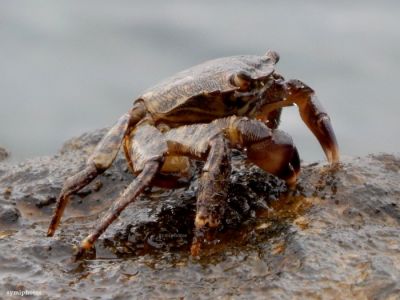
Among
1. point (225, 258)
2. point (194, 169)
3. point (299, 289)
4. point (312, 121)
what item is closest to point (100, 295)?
point (225, 258)

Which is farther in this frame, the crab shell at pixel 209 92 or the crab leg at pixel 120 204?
the crab shell at pixel 209 92

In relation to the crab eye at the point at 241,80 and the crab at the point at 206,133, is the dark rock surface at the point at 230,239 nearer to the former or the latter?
the crab at the point at 206,133

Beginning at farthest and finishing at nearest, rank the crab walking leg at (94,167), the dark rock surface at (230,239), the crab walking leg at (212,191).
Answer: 1. the crab walking leg at (94,167)
2. the crab walking leg at (212,191)
3. the dark rock surface at (230,239)

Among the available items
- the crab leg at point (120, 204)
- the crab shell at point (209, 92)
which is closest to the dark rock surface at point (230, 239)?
the crab leg at point (120, 204)

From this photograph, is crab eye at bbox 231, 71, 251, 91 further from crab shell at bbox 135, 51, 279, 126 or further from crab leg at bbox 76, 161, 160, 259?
crab leg at bbox 76, 161, 160, 259

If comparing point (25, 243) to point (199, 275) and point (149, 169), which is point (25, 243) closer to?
point (149, 169)

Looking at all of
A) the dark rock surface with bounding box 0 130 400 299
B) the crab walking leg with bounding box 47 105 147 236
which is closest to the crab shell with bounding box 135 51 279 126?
the crab walking leg with bounding box 47 105 147 236

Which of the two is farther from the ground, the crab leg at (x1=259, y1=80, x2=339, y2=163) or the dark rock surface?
the crab leg at (x1=259, y1=80, x2=339, y2=163)
